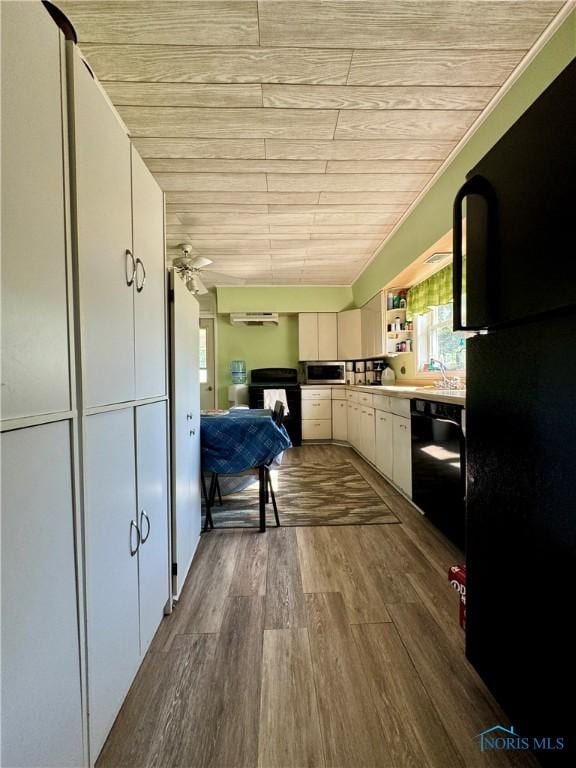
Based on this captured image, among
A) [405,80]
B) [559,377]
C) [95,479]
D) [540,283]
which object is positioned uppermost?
[405,80]

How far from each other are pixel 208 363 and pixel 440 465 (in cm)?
442

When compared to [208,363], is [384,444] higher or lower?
lower

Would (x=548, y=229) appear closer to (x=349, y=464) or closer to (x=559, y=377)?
(x=559, y=377)

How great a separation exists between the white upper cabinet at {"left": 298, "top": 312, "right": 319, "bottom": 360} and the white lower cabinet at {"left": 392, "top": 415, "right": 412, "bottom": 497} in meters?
2.73

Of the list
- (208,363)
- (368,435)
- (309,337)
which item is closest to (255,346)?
(208,363)

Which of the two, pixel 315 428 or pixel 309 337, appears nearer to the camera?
pixel 315 428

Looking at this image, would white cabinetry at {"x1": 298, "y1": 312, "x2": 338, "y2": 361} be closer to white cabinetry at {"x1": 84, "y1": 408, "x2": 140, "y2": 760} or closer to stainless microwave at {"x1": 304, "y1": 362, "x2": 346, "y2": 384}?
stainless microwave at {"x1": 304, "y1": 362, "x2": 346, "y2": 384}

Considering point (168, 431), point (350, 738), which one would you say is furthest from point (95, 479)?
point (350, 738)

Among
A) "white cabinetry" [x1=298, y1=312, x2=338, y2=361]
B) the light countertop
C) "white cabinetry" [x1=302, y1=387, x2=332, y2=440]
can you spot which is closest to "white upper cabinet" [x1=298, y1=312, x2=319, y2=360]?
"white cabinetry" [x1=298, y1=312, x2=338, y2=361]

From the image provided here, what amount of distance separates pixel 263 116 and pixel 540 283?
6.16 feet

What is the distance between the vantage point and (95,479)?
876 millimetres

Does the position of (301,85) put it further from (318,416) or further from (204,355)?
(204,355)

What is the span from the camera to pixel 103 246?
93cm

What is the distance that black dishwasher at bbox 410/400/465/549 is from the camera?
6.32ft
